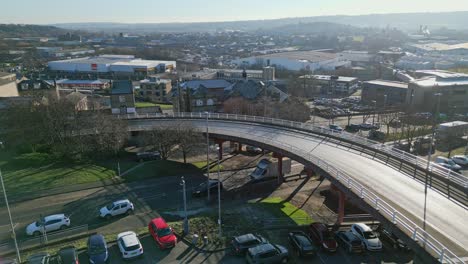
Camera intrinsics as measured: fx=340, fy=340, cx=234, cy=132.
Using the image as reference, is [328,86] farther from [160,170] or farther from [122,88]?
[160,170]

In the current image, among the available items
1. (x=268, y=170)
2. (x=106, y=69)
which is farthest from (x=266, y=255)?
(x=106, y=69)

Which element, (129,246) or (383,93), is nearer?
(129,246)

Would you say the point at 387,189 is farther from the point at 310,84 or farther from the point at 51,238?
the point at 310,84

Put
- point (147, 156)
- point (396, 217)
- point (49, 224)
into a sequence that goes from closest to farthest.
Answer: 1. point (396, 217)
2. point (49, 224)
3. point (147, 156)

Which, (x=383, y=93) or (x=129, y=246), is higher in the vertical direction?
(x=383, y=93)

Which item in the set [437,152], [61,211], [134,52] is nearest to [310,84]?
[437,152]

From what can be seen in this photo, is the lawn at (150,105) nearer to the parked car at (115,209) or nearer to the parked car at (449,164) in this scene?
the parked car at (115,209)

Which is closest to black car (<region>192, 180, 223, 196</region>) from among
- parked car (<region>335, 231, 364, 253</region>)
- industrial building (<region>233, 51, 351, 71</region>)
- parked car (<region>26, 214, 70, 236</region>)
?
parked car (<region>26, 214, 70, 236</region>)
